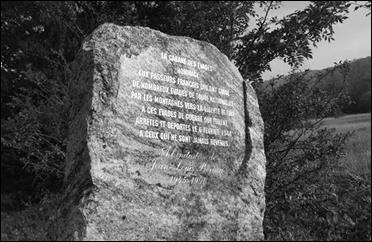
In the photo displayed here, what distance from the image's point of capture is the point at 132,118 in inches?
183

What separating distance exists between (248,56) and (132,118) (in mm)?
3935

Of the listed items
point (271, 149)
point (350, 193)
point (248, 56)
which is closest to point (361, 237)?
point (350, 193)

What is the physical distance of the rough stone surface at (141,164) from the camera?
430 cm

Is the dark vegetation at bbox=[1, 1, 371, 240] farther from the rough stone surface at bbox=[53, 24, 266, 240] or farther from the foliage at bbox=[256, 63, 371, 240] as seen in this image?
the rough stone surface at bbox=[53, 24, 266, 240]

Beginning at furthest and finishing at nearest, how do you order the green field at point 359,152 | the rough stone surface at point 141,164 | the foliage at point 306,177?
the green field at point 359,152
the foliage at point 306,177
the rough stone surface at point 141,164

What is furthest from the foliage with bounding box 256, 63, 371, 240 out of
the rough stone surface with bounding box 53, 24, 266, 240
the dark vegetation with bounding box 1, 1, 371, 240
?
the rough stone surface with bounding box 53, 24, 266, 240

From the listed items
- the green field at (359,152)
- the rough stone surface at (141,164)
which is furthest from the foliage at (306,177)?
the rough stone surface at (141,164)

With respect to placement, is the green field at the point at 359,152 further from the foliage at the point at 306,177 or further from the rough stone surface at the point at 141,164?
the rough stone surface at the point at 141,164

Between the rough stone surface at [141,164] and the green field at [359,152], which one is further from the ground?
the rough stone surface at [141,164]

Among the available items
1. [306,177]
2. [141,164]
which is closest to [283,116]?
[306,177]

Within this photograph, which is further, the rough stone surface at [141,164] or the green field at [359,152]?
the green field at [359,152]

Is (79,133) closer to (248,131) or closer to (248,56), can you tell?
(248,131)

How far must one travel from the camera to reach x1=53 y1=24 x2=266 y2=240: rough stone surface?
14.1 feet

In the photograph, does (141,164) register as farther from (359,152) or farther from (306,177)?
(359,152)
